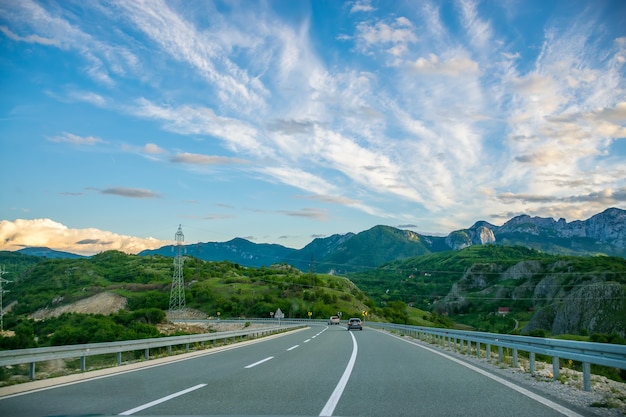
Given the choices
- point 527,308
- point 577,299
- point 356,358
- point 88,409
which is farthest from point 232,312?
point 88,409

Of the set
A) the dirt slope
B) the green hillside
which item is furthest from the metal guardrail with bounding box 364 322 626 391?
the dirt slope

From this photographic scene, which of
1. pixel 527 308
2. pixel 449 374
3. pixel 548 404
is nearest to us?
pixel 548 404

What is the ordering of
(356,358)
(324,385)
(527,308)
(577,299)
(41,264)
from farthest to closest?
(41,264) → (527,308) → (577,299) → (356,358) → (324,385)

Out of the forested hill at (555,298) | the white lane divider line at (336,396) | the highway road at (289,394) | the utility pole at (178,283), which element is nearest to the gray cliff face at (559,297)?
the forested hill at (555,298)

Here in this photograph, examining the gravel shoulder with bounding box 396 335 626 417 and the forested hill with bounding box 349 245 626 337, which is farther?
the forested hill with bounding box 349 245 626 337

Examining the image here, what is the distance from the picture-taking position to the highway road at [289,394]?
7.87 metres

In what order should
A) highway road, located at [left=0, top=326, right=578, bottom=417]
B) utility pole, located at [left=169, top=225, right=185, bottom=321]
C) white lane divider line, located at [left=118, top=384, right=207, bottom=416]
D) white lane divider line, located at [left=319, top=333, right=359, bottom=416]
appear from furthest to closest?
utility pole, located at [left=169, top=225, right=185, bottom=321] → highway road, located at [left=0, top=326, right=578, bottom=417] → white lane divider line, located at [left=319, top=333, right=359, bottom=416] → white lane divider line, located at [left=118, top=384, right=207, bottom=416]

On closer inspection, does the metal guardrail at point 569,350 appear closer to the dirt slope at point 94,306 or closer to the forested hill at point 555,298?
the forested hill at point 555,298

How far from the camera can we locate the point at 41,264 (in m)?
178

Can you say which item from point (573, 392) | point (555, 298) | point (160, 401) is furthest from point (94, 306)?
point (573, 392)

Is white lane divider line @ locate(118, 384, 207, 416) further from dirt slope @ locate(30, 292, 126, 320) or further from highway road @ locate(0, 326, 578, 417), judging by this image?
dirt slope @ locate(30, 292, 126, 320)

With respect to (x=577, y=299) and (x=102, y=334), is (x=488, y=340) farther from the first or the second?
(x=577, y=299)

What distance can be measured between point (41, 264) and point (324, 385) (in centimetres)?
19059

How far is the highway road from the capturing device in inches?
310
